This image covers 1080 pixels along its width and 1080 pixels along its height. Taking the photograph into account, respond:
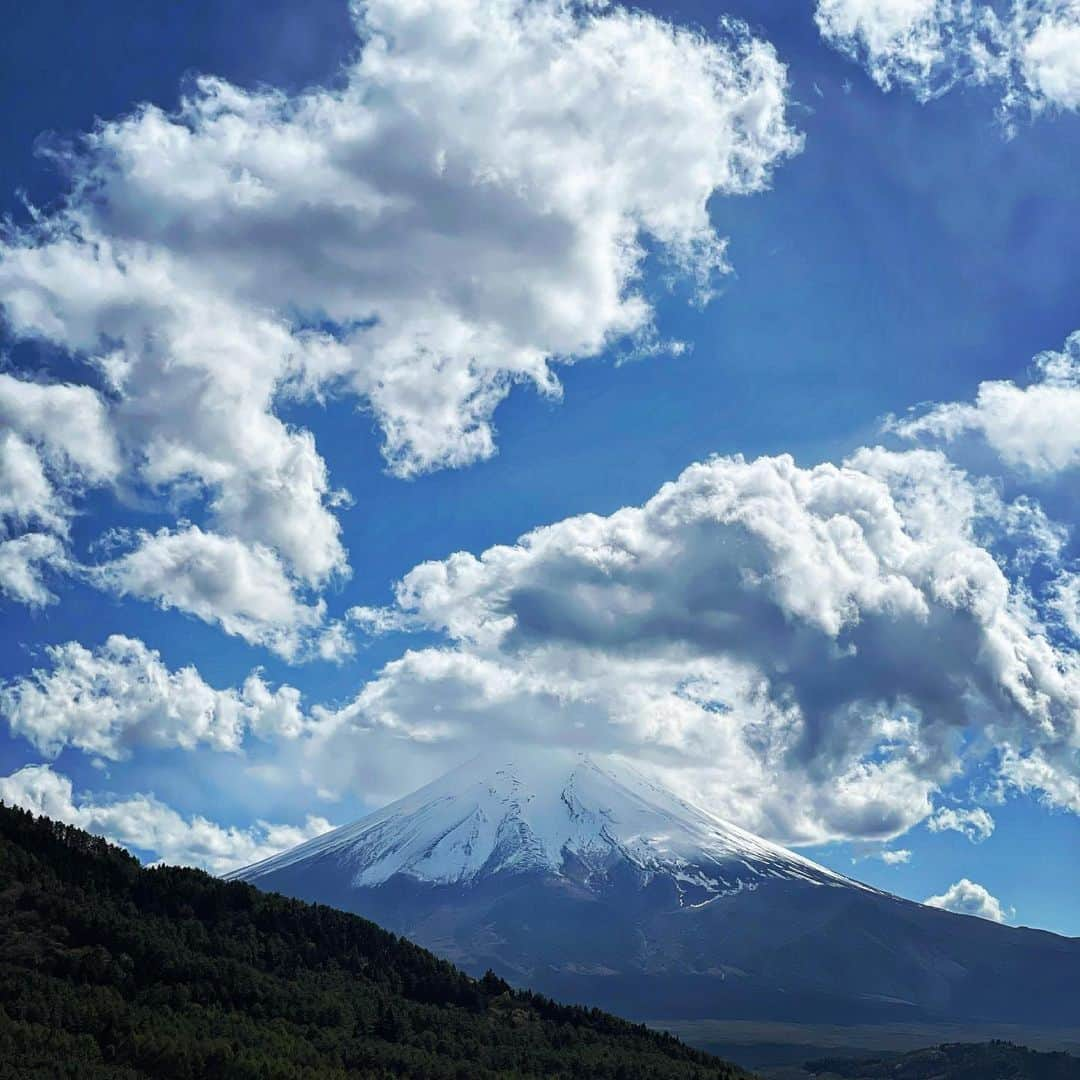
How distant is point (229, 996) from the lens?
371 feet

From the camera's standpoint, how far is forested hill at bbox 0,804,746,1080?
95.5 m

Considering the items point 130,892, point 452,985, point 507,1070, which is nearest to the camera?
point 507,1070

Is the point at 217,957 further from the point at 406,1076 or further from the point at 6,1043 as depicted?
the point at 6,1043

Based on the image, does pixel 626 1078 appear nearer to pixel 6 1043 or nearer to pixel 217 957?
pixel 217 957

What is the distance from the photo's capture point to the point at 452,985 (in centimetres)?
13775

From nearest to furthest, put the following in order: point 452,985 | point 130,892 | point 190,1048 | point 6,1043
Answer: point 6,1043
point 190,1048
point 130,892
point 452,985

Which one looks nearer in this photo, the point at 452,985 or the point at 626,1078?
the point at 626,1078

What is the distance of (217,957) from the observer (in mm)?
121250

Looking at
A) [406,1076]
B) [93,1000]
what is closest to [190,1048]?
[93,1000]

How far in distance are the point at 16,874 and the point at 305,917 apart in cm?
3328

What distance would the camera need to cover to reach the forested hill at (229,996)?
95.5m

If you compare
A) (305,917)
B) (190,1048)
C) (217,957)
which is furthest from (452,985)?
(190,1048)

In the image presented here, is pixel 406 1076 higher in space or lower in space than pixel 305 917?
lower

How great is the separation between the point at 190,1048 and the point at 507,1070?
33374mm
